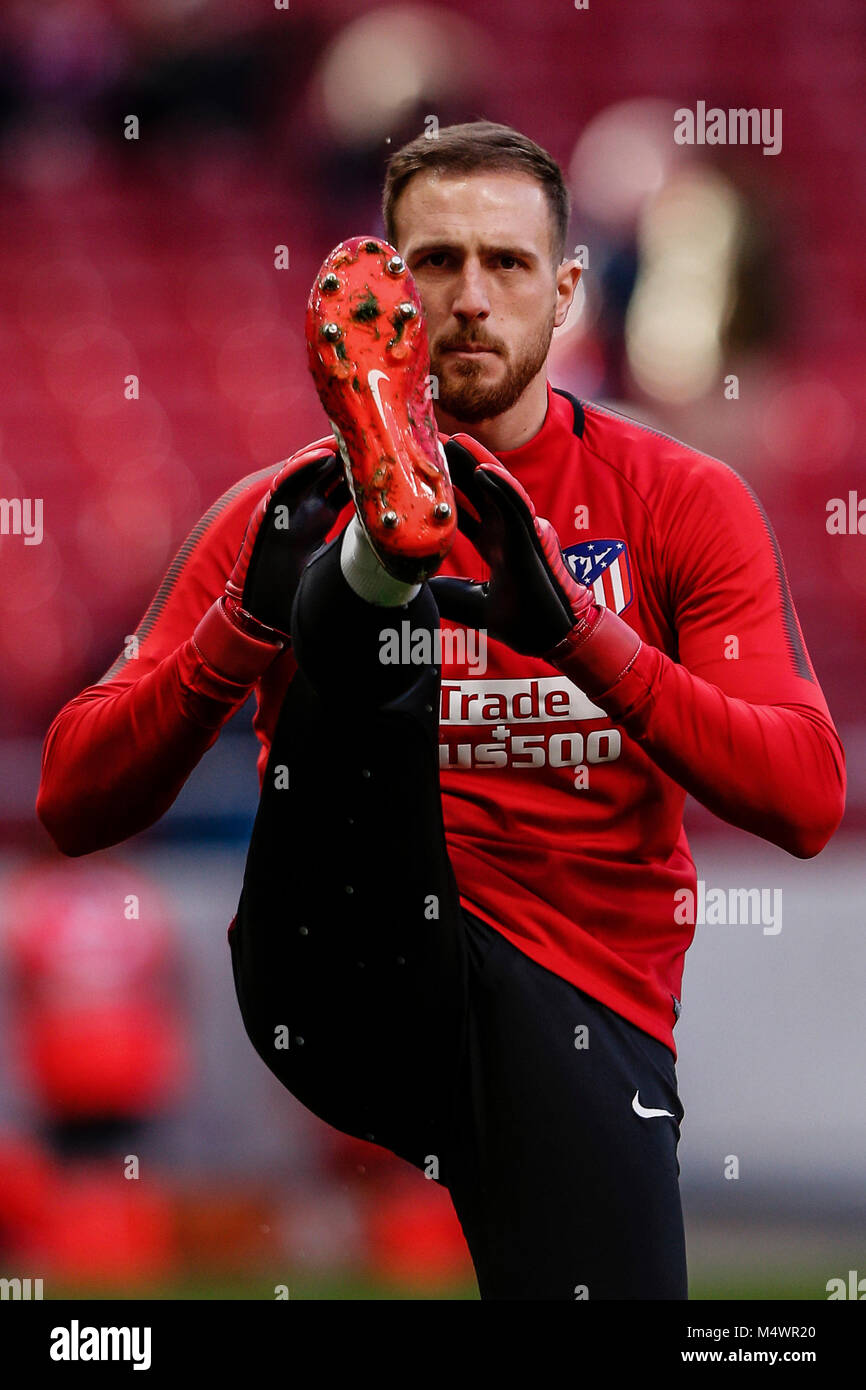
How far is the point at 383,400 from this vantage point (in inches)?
32.1

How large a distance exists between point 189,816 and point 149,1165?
44 centimetres

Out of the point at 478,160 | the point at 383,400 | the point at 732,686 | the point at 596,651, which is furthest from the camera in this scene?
the point at 478,160

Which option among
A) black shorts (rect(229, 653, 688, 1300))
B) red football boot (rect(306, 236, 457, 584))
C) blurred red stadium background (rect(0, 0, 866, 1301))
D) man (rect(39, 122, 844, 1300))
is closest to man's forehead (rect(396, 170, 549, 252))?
man (rect(39, 122, 844, 1300))

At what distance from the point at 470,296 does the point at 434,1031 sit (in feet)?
1.75

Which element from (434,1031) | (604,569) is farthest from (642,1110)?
(604,569)

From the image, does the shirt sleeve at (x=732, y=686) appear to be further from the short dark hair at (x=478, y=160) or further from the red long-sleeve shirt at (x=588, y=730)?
the short dark hair at (x=478, y=160)

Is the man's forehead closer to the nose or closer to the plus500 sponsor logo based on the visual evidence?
the nose

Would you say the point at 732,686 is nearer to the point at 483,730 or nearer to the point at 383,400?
the point at 483,730

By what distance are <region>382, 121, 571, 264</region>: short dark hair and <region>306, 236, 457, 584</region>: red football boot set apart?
34 centimetres

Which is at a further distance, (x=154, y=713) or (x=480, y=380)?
(x=480, y=380)

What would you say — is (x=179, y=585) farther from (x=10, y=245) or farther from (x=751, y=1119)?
(x=10, y=245)

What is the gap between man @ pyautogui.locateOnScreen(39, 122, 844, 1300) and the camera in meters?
0.86

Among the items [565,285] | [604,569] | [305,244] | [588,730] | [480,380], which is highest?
[305,244]

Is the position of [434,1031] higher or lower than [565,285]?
lower
